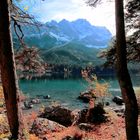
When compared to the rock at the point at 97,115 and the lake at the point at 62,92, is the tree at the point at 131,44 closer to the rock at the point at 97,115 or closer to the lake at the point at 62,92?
the rock at the point at 97,115

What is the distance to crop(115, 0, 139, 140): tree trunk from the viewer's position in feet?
27.8

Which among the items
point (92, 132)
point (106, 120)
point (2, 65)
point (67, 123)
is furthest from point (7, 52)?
point (67, 123)

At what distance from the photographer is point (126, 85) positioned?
8500 mm

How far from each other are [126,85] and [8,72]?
9.79ft

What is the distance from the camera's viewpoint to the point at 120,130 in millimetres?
15070

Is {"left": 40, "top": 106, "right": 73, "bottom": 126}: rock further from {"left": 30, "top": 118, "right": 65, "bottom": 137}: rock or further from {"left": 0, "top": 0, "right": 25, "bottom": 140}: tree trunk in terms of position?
{"left": 0, "top": 0, "right": 25, "bottom": 140}: tree trunk

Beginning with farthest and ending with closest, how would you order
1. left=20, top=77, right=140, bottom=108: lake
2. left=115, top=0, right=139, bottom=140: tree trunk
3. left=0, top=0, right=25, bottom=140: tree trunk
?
left=20, top=77, right=140, bottom=108: lake < left=115, top=0, right=139, bottom=140: tree trunk < left=0, top=0, right=25, bottom=140: tree trunk

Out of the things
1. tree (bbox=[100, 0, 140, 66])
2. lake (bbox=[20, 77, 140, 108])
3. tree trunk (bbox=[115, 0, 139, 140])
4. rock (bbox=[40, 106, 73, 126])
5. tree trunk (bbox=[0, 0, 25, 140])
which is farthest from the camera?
lake (bbox=[20, 77, 140, 108])

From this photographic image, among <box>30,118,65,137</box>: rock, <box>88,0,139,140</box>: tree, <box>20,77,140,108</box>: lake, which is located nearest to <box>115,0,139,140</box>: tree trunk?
<box>88,0,139,140</box>: tree

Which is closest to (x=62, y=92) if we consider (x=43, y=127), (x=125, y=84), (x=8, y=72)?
(x=43, y=127)

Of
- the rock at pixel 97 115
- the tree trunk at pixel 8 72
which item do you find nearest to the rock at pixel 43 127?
the rock at pixel 97 115

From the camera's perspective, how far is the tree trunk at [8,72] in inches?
307

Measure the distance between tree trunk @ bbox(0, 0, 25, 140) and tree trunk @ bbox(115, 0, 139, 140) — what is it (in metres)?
2.71

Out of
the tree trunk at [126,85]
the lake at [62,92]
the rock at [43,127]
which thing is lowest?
the lake at [62,92]
